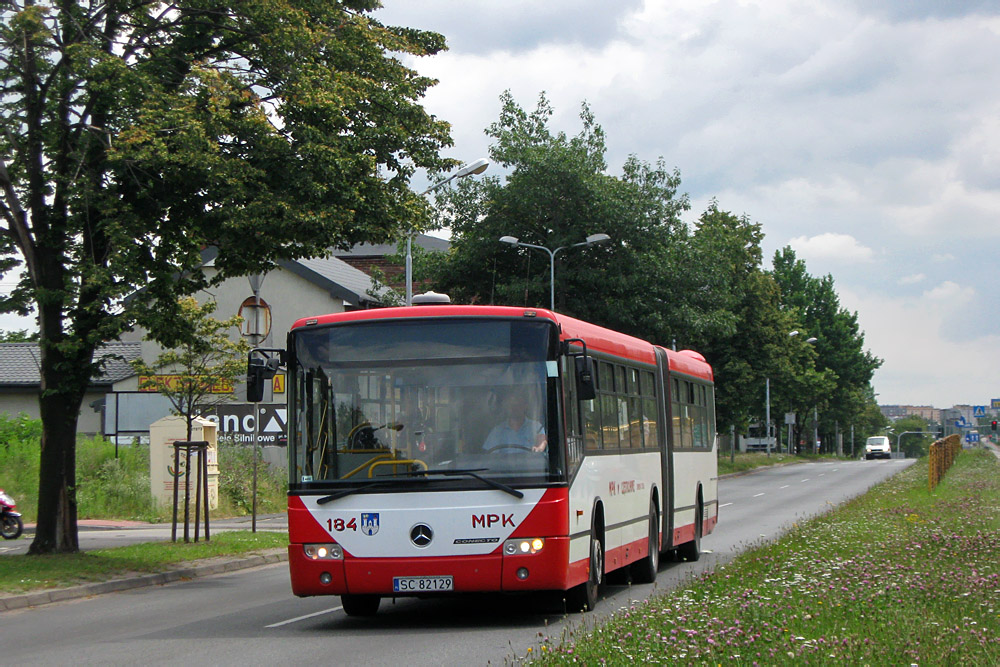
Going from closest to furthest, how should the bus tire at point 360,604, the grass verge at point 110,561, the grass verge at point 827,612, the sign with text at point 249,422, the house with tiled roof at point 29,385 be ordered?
1. the grass verge at point 827,612
2. the bus tire at point 360,604
3. the grass verge at point 110,561
4. the sign with text at point 249,422
5. the house with tiled roof at point 29,385

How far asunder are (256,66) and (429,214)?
337cm

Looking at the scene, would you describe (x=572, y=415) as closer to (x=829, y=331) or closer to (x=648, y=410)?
(x=648, y=410)

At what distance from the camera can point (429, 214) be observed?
1927 cm

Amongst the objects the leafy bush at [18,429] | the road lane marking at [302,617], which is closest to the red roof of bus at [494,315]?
the road lane marking at [302,617]

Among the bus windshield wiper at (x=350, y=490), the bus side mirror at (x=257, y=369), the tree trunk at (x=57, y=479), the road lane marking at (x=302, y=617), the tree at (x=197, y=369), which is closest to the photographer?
the bus windshield wiper at (x=350, y=490)

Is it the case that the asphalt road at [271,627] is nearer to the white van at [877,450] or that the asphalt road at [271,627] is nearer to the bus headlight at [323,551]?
the bus headlight at [323,551]

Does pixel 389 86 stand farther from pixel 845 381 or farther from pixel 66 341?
pixel 845 381

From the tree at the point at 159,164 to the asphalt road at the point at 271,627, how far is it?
3761mm

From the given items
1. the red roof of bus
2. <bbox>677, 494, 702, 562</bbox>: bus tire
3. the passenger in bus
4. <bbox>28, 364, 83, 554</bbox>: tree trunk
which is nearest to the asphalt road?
<bbox>677, 494, 702, 562</bbox>: bus tire

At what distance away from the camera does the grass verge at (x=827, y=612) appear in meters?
7.56

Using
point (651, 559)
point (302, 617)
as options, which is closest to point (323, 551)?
point (302, 617)

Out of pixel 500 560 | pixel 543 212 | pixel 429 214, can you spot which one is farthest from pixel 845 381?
pixel 500 560

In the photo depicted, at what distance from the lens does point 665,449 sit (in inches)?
663

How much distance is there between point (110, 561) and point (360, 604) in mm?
6277
